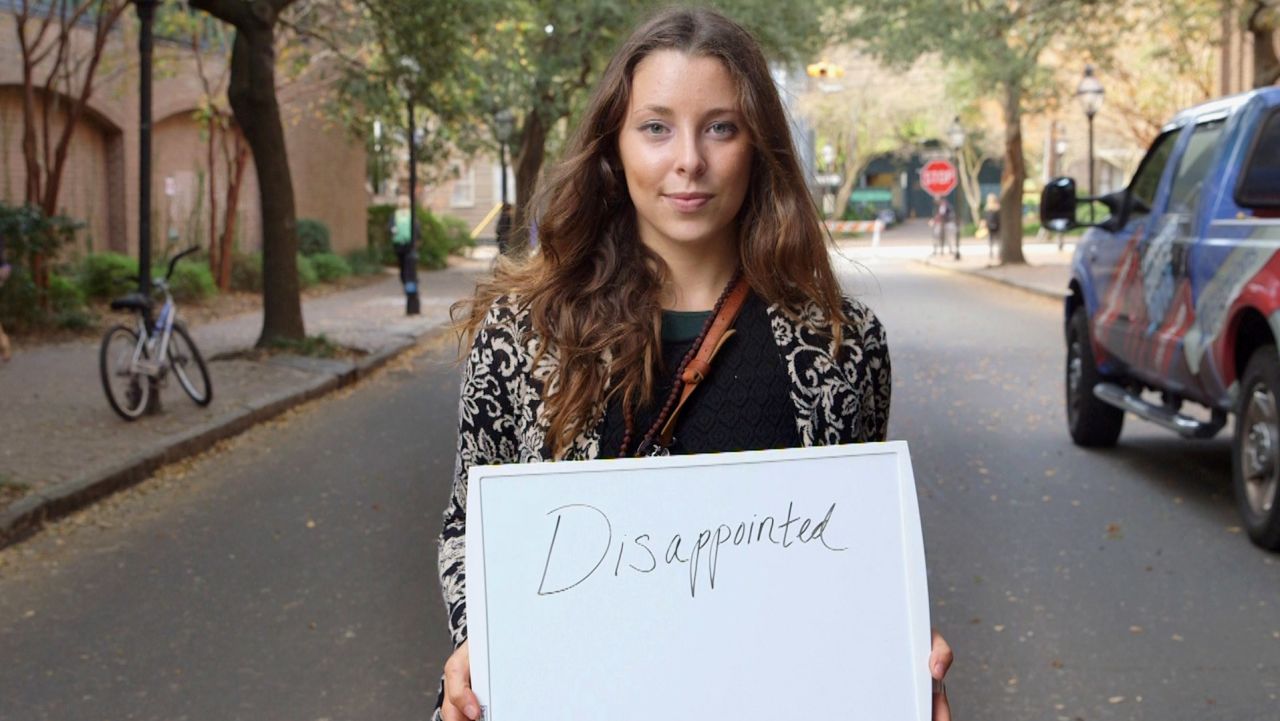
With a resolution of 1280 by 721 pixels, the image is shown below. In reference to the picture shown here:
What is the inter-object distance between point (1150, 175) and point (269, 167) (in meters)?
10.0

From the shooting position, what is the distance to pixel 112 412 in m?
12.3

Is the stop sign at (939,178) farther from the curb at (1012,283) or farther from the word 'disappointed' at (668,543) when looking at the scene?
the word 'disappointed' at (668,543)

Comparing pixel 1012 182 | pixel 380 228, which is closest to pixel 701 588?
pixel 1012 182

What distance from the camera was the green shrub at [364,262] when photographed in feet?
119

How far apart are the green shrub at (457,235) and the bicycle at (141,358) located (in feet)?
112

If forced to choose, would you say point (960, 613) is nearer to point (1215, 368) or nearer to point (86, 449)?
point (1215, 368)

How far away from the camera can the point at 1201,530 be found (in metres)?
7.83

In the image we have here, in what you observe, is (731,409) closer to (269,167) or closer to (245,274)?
(269,167)

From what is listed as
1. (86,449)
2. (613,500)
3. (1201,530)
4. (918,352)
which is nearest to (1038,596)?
(1201,530)

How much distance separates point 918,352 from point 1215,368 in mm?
9977

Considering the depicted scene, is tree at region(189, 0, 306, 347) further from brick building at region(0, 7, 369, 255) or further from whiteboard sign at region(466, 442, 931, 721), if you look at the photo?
whiteboard sign at region(466, 442, 931, 721)

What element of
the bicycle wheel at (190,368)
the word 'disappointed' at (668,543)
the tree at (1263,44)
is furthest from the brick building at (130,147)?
the word 'disappointed' at (668,543)

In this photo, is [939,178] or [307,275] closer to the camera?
[307,275]

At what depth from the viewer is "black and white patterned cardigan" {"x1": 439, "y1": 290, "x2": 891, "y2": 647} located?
90.1 inches
